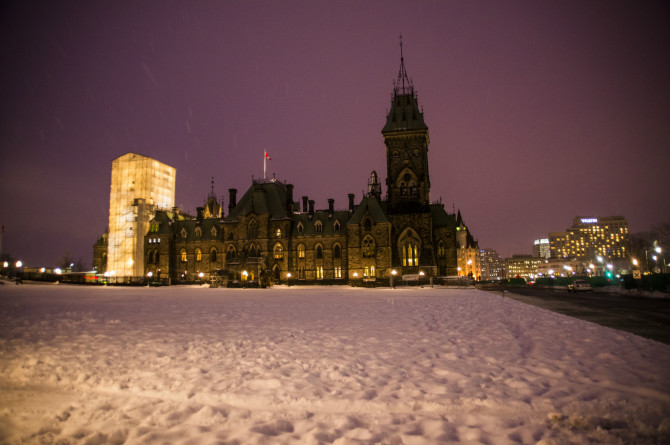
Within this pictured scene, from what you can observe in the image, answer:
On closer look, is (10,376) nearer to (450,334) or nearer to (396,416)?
(396,416)

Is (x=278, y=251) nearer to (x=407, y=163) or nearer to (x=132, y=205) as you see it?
(x=407, y=163)

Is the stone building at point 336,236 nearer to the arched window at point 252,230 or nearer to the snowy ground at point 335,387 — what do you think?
the arched window at point 252,230

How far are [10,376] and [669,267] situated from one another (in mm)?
119254

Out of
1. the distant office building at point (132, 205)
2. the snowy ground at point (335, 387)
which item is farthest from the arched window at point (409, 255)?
the distant office building at point (132, 205)

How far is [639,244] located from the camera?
287ft

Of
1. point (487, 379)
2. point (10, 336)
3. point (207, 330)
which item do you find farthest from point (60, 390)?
point (487, 379)

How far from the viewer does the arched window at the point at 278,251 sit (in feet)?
190

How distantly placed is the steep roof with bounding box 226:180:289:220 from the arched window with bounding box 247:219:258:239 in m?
1.77

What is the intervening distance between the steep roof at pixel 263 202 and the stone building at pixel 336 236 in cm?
16

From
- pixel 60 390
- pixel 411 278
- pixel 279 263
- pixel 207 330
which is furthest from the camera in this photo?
pixel 279 263

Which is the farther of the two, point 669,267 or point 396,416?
point 669,267

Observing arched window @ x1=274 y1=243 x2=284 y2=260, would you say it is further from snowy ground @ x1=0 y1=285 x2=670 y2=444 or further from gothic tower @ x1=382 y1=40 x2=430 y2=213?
snowy ground @ x1=0 y1=285 x2=670 y2=444

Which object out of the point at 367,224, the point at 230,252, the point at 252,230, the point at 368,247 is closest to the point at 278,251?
the point at 252,230

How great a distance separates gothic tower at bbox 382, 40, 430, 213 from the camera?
55688mm
